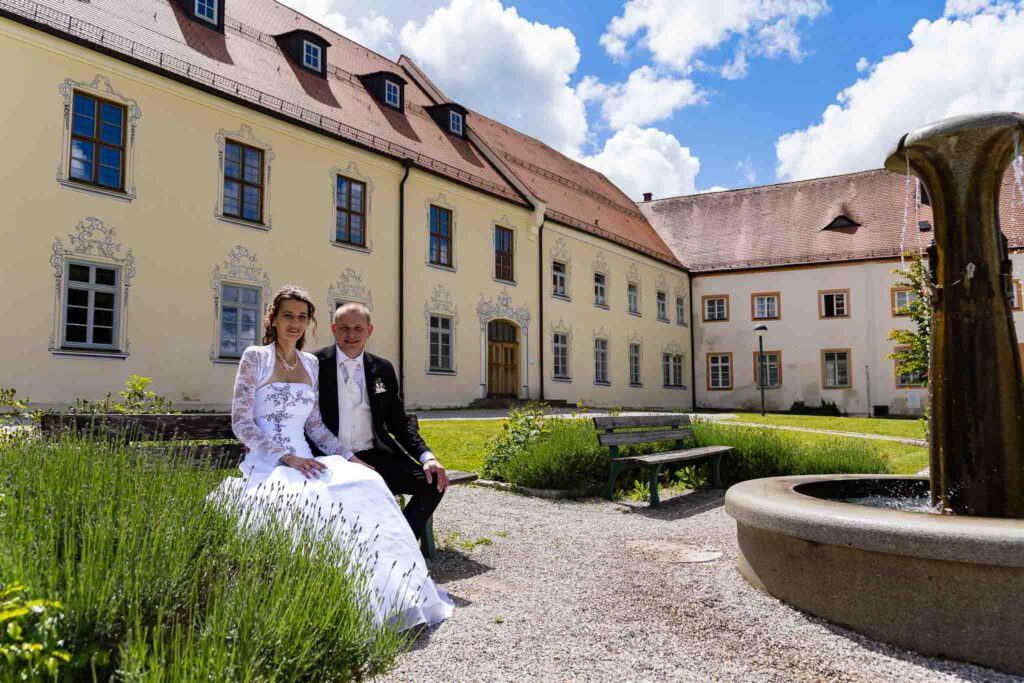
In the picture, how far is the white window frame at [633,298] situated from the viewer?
30.3 metres

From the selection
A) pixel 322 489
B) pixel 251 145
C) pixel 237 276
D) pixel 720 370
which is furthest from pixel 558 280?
pixel 322 489

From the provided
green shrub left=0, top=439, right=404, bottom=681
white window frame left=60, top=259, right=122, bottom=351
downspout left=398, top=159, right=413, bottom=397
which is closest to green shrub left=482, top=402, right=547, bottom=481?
green shrub left=0, top=439, right=404, bottom=681

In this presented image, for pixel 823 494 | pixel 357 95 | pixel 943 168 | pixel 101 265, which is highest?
pixel 357 95

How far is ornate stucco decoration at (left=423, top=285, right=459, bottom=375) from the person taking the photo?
20.6 meters

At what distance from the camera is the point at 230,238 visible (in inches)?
631

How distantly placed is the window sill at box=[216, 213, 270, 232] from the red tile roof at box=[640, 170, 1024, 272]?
73.0 ft

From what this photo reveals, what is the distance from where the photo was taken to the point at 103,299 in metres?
13.9

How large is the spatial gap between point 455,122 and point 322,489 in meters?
21.9

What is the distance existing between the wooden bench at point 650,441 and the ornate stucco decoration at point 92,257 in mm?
9766

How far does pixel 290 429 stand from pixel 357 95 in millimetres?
17975

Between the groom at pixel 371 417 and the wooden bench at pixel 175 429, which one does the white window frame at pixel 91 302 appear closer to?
the wooden bench at pixel 175 429

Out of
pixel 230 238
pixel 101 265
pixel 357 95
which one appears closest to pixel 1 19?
pixel 101 265

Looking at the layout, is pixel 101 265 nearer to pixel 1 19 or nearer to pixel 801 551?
pixel 1 19

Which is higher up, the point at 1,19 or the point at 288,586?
the point at 1,19
